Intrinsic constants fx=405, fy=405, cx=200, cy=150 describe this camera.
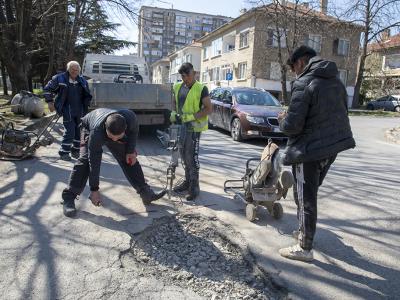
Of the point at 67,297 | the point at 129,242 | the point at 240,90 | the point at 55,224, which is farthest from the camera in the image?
the point at 240,90

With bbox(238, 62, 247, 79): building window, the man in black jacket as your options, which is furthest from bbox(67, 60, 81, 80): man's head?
bbox(238, 62, 247, 79): building window

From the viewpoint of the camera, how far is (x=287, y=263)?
143 inches

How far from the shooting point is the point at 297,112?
3453mm

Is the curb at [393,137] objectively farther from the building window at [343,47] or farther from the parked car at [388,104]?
the building window at [343,47]

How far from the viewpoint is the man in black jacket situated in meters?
3.39

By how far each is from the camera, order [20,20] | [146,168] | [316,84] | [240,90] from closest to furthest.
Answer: [316,84]
[146,168]
[240,90]
[20,20]

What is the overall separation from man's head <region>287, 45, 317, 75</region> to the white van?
33.3 feet

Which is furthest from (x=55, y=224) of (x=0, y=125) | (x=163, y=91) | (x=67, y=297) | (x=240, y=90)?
(x=240, y=90)

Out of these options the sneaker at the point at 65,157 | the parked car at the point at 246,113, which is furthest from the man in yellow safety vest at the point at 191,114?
the parked car at the point at 246,113

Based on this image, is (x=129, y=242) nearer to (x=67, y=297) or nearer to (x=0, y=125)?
(x=67, y=297)

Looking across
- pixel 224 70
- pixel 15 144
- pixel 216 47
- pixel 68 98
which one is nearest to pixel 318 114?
pixel 68 98

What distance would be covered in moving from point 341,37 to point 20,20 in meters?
31.2

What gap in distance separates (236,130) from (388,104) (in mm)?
29084

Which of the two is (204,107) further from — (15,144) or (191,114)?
(15,144)
